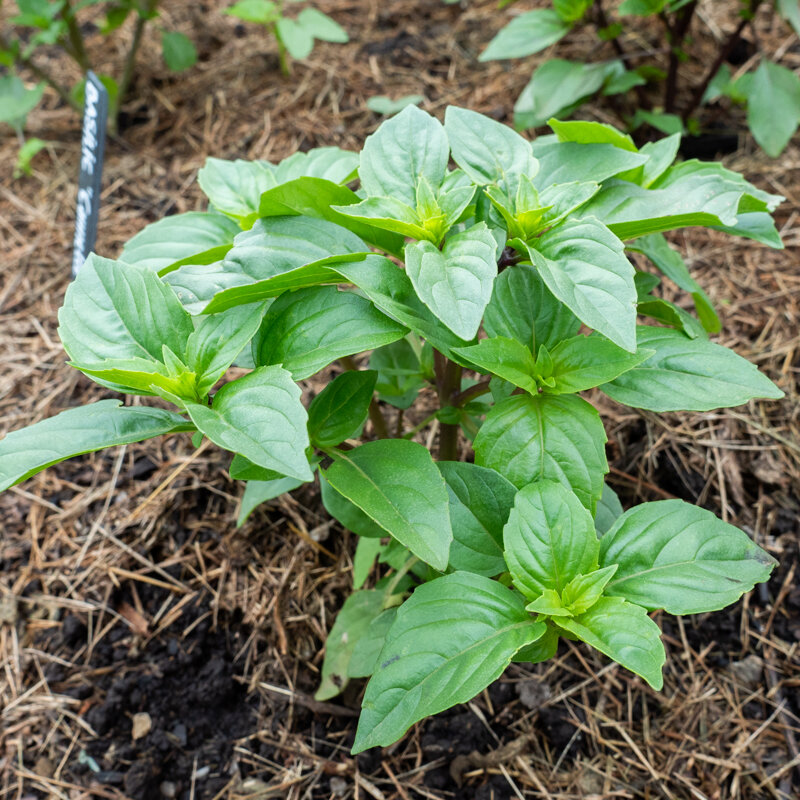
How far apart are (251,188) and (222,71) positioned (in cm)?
228

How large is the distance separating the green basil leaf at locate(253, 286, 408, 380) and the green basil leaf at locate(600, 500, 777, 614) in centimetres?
58

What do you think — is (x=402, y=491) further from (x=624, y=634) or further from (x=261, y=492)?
(x=261, y=492)

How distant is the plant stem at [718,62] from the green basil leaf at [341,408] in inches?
90.4

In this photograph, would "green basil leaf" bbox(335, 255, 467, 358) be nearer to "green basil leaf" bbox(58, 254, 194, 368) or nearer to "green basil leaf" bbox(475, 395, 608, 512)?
"green basil leaf" bbox(475, 395, 608, 512)

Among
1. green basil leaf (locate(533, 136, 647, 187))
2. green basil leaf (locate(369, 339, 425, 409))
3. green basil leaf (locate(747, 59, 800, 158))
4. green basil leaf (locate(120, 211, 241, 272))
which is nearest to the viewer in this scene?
green basil leaf (locate(533, 136, 647, 187))

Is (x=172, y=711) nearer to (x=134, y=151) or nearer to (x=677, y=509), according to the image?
(x=677, y=509)

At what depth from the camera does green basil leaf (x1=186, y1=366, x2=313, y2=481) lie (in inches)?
42.6

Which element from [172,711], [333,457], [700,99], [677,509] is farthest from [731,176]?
[172,711]

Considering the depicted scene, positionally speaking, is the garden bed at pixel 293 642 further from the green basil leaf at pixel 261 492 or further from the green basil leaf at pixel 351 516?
the green basil leaf at pixel 351 516

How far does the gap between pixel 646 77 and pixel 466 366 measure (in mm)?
2386

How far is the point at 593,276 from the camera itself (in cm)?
122

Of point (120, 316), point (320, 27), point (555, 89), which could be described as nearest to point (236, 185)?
point (120, 316)

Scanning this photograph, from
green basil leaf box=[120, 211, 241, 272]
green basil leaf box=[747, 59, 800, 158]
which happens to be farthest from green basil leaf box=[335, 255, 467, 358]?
green basil leaf box=[747, 59, 800, 158]

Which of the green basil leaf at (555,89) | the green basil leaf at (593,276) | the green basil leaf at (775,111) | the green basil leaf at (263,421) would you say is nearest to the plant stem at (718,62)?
the green basil leaf at (775,111)
